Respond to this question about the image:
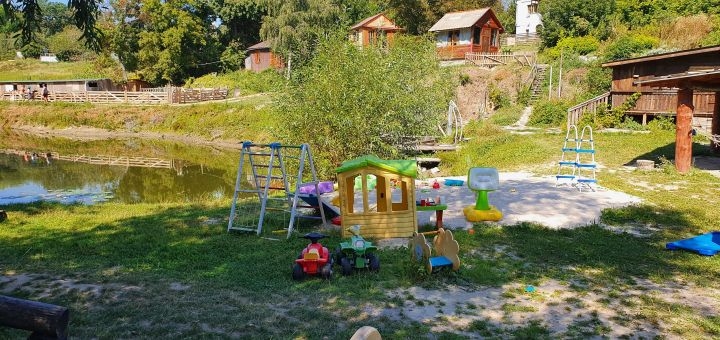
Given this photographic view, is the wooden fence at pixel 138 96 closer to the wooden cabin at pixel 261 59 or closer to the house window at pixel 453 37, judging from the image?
the wooden cabin at pixel 261 59

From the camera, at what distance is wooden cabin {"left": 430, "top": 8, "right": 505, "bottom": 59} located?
40.1 m

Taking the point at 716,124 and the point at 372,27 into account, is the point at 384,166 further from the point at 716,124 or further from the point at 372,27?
the point at 372,27

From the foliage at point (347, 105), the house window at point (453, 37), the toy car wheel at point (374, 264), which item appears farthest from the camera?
the house window at point (453, 37)

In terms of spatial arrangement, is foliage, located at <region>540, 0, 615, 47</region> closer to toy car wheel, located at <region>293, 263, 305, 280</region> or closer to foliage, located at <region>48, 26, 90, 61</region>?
toy car wheel, located at <region>293, 263, 305, 280</region>

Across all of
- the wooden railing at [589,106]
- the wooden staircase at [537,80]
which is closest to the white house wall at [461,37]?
the wooden staircase at [537,80]

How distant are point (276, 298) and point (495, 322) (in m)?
2.60

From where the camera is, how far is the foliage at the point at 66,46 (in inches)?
2874

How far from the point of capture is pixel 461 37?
4084cm

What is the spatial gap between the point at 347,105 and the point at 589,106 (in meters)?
15.3

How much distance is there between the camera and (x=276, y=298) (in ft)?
21.3

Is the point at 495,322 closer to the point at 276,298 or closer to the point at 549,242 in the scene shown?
the point at 276,298

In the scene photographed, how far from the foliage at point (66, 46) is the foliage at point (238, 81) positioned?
34757 mm

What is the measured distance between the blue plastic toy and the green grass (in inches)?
2064

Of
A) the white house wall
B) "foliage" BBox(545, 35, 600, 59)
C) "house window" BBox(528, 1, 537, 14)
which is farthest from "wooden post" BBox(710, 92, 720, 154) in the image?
"house window" BBox(528, 1, 537, 14)
